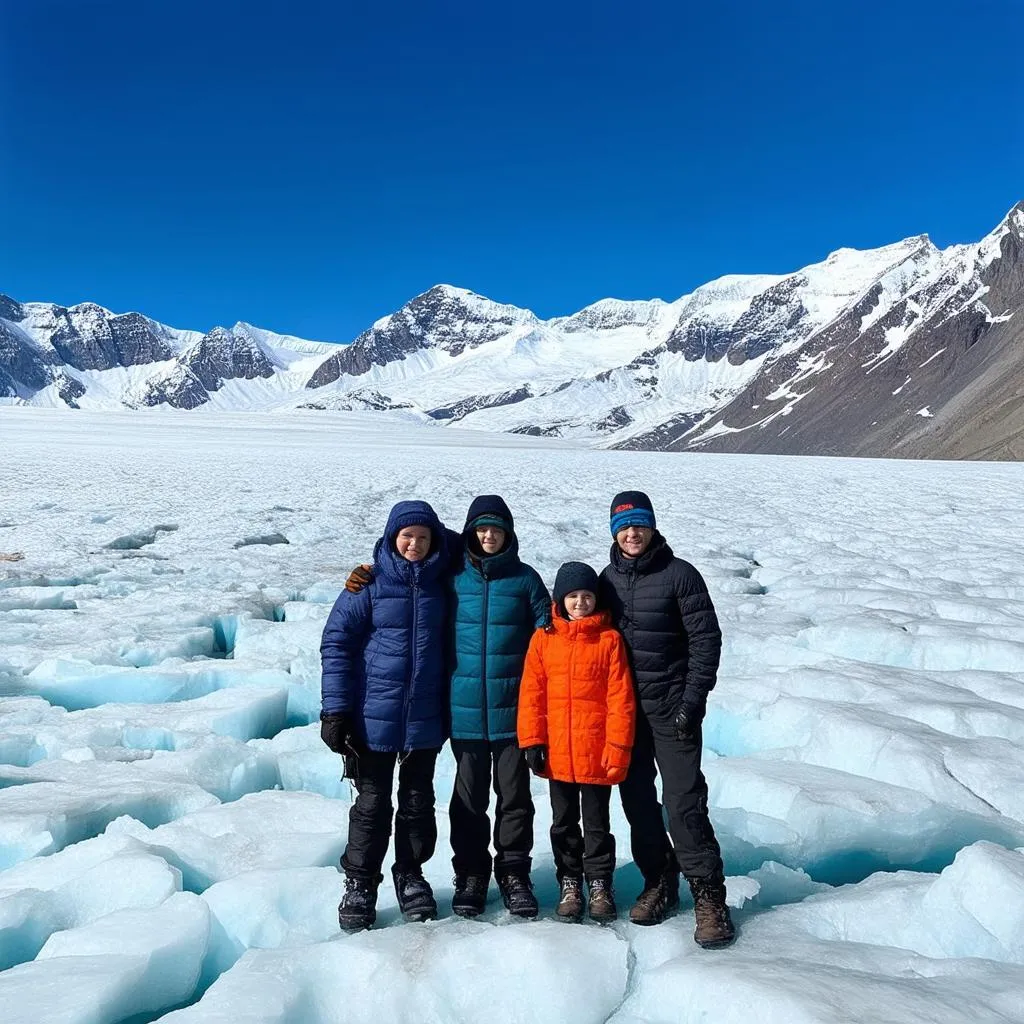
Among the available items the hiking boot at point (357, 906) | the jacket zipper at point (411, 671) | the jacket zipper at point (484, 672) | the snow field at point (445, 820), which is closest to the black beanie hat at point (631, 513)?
the jacket zipper at point (484, 672)

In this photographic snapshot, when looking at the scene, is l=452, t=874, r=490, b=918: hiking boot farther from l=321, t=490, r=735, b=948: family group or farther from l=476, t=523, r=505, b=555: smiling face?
l=476, t=523, r=505, b=555: smiling face

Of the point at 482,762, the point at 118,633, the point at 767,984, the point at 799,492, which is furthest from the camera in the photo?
the point at 799,492

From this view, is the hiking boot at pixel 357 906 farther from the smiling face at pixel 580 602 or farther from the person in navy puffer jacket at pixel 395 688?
the smiling face at pixel 580 602

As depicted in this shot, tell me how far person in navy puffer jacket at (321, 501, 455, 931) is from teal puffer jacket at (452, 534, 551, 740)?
0.11 meters

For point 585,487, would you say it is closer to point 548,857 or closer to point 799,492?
point 799,492

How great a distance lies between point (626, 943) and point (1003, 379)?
392ft

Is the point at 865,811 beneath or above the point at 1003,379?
beneath

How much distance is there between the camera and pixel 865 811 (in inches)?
153

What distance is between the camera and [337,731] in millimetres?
3299

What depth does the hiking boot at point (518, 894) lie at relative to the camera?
3.23 m

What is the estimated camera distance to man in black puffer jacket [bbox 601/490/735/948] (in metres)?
3.16

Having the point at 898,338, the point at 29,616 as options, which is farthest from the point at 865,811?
the point at 898,338

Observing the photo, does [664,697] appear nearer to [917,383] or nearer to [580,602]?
[580,602]

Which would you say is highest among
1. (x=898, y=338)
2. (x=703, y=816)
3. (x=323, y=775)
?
(x=898, y=338)
